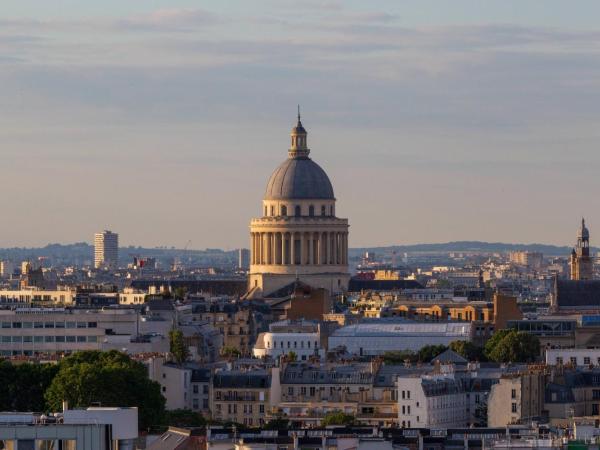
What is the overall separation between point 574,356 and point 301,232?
267ft

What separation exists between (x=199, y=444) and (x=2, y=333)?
58333 millimetres

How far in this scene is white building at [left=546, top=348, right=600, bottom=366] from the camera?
11244 centimetres

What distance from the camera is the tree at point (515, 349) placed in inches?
4702

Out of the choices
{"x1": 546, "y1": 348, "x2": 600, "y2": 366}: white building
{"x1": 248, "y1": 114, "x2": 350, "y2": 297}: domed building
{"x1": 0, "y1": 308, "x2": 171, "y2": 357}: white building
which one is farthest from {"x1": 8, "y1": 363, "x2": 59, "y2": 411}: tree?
{"x1": 248, "y1": 114, "x2": 350, "y2": 297}: domed building

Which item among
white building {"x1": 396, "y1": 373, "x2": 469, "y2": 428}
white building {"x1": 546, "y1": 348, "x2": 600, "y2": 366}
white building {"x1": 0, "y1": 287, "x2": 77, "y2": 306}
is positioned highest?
white building {"x1": 0, "y1": 287, "x2": 77, "y2": 306}

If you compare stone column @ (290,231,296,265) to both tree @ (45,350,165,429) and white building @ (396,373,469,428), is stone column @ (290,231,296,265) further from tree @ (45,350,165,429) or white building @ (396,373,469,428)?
tree @ (45,350,165,429)

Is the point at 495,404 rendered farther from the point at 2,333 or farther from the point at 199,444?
the point at 2,333

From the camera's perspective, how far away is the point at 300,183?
197125mm

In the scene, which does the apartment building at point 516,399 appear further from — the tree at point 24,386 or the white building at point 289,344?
the white building at point 289,344

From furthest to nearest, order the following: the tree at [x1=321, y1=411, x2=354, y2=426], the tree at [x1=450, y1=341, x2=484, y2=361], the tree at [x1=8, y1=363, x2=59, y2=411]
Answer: the tree at [x1=450, y1=341, x2=484, y2=361], the tree at [x1=8, y1=363, x2=59, y2=411], the tree at [x1=321, y1=411, x2=354, y2=426]

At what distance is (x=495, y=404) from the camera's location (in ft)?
283

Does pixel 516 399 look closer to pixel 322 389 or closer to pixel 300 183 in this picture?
pixel 322 389

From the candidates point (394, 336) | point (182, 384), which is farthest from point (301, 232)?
point (182, 384)

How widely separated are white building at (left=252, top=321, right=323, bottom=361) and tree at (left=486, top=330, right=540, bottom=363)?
7.28 meters
